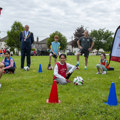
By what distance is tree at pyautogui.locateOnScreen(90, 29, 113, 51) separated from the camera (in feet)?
239

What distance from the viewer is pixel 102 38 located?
7544 centimetres

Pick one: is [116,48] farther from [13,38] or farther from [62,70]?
[13,38]

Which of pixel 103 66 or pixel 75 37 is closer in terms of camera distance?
pixel 103 66

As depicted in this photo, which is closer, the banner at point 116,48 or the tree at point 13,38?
the banner at point 116,48

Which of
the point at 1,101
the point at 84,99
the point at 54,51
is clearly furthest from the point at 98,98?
the point at 54,51

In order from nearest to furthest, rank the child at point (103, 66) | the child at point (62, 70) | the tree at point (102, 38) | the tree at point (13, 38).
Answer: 1. the child at point (62, 70)
2. the child at point (103, 66)
3. the tree at point (13, 38)
4. the tree at point (102, 38)

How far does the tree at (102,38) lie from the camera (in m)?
72.8

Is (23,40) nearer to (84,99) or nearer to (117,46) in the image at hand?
(117,46)

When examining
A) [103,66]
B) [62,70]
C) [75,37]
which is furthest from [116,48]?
[75,37]

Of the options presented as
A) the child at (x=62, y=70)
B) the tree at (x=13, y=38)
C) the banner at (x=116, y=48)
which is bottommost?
the child at (x=62, y=70)

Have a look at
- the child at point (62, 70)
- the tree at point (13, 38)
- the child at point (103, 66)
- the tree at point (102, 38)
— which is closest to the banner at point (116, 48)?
the child at point (62, 70)

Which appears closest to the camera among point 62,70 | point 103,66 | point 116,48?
point 116,48

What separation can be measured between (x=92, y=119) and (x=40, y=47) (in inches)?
3967

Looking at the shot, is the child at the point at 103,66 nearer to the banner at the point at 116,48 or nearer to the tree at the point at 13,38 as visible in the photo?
the banner at the point at 116,48
